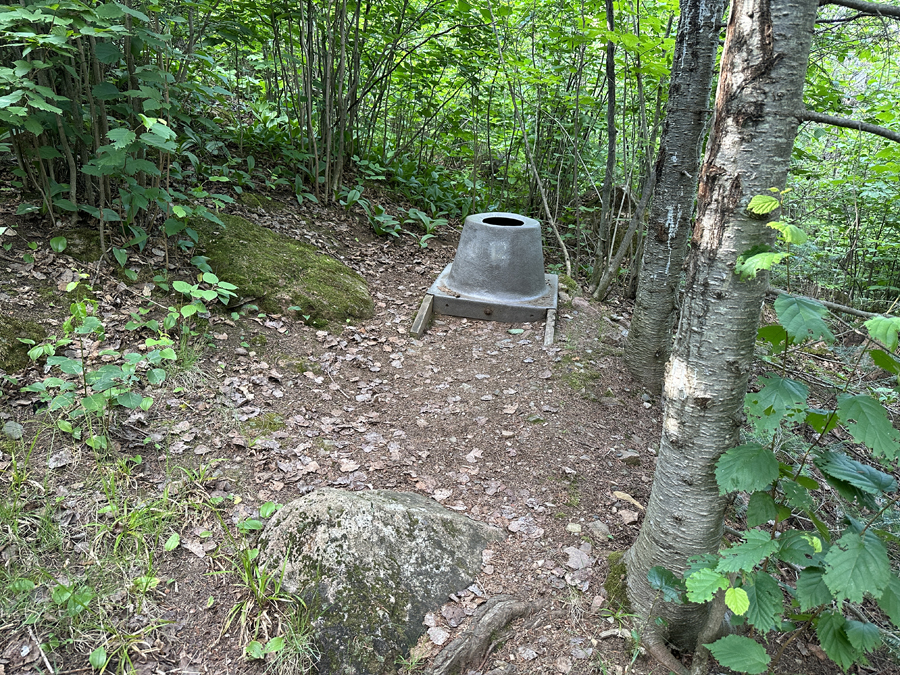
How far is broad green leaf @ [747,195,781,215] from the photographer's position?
154cm

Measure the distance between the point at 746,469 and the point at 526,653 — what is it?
110 centimetres

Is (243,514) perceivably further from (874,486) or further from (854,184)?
(854,184)

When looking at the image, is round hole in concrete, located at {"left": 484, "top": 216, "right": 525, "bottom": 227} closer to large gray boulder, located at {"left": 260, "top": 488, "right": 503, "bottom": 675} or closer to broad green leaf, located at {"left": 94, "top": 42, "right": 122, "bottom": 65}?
broad green leaf, located at {"left": 94, "top": 42, "right": 122, "bottom": 65}

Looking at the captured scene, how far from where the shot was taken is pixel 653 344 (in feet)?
12.8

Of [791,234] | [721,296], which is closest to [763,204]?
[791,234]

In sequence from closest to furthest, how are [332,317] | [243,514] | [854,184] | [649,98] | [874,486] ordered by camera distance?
[874,486] < [243,514] < [332,317] < [649,98] < [854,184]

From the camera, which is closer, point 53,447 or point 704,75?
point 53,447

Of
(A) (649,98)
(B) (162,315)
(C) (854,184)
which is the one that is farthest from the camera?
(C) (854,184)

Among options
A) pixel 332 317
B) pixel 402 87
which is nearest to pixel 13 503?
pixel 332 317

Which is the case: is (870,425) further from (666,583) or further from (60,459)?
(60,459)

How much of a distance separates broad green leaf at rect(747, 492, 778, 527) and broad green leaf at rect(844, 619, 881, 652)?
0.34m

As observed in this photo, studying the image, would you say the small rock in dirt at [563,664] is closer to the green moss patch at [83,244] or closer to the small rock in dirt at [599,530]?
the small rock in dirt at [599,530]

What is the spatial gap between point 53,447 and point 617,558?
2.67m

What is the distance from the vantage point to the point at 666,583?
191cm
